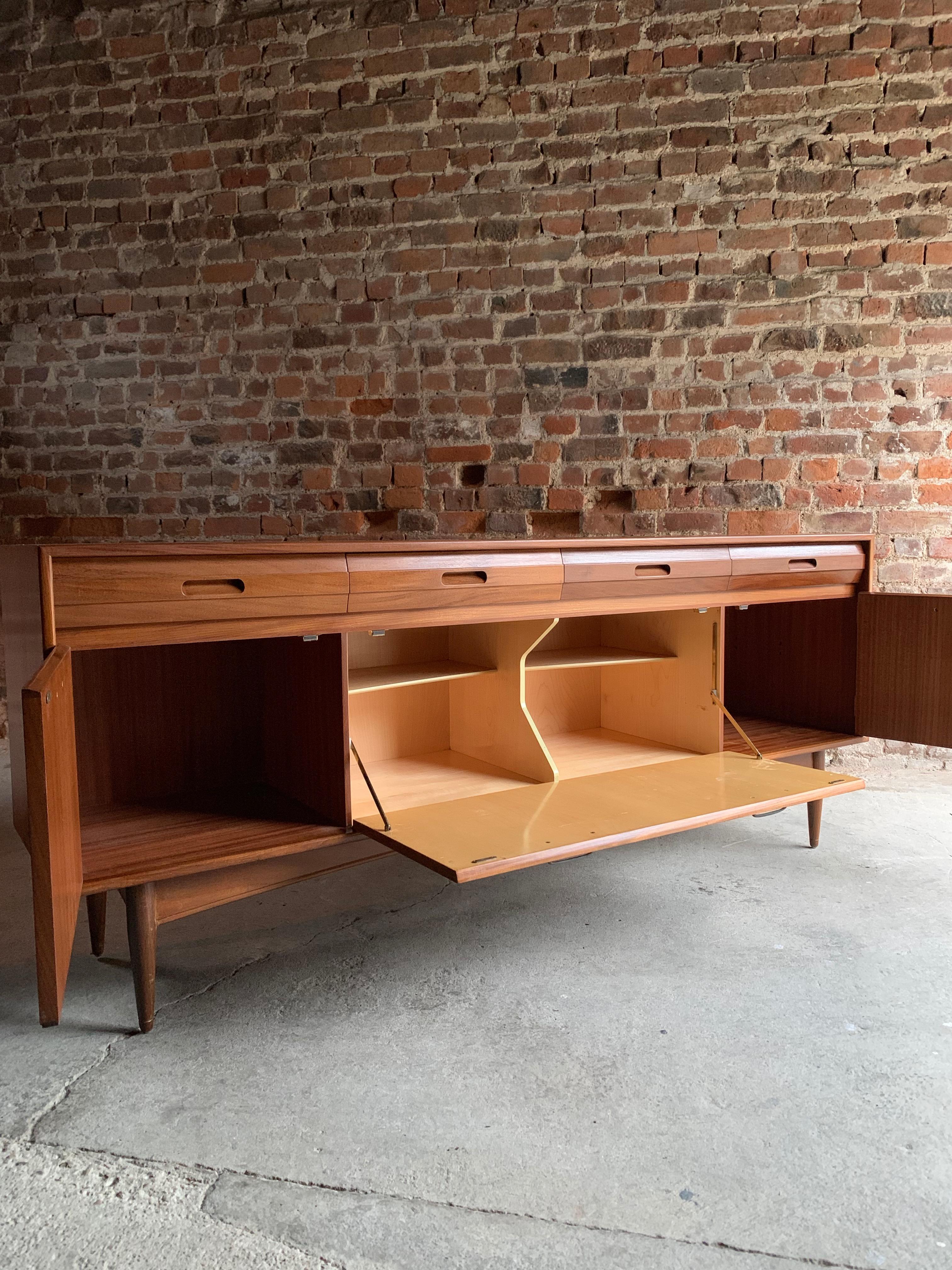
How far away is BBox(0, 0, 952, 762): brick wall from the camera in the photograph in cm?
346

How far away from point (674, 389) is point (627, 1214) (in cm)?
287

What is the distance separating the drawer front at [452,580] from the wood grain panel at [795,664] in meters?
1.17

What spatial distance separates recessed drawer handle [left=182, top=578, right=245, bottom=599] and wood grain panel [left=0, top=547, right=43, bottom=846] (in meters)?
0.28

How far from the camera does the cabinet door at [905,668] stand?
277 centimetres

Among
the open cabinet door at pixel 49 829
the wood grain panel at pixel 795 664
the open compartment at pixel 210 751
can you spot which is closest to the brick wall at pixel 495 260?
the wood grain panel at pixel 795 664

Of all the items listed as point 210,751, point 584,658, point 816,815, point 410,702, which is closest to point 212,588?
point 210,751

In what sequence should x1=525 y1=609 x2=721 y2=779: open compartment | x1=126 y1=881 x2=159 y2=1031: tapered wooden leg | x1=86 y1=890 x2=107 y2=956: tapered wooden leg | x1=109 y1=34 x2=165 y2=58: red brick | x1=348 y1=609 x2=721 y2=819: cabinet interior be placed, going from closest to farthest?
x1=126 y1=881 x2=159 y2=1031: tapered wooden leg < x1=86 y1=890 x2=107 y2=956: tapered wooden leg < x1=348 y1=609 x2=721 y2=819: cabinet interior < x1=525 y1=609 x2=721 y2=779: open compartment < x1=109 y1=34 x2=165 y2=58: red brick

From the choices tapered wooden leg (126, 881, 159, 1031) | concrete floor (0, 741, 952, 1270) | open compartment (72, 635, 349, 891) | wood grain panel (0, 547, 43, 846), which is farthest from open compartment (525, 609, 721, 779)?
wood grain panel (0, 547, 43, 846)

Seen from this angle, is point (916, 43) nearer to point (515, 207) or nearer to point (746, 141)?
point (746, 141)

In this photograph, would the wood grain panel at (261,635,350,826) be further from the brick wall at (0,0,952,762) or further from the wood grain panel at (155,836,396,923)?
the brick wall at (0,0,952,762)

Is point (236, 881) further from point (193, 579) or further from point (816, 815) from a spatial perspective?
point (816, 815)

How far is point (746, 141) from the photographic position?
3.47 metres

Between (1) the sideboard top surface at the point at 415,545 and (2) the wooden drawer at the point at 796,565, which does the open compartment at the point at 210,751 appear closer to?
(1) the sideboard top surface at the point at 415,545

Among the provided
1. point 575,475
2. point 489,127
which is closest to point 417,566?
point 575,475
